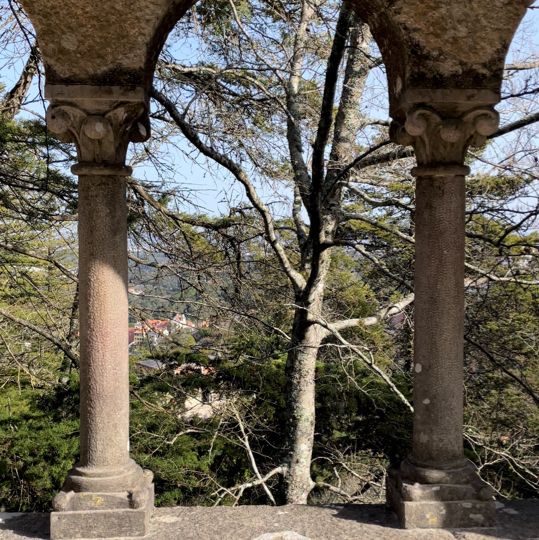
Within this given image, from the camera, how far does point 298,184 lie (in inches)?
279

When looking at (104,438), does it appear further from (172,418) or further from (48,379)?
(48,379)

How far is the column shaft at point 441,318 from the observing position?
3.29m

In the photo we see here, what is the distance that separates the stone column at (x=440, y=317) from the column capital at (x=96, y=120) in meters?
1.45

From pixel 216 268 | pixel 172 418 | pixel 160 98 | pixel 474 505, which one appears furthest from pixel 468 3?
pixel 172 418

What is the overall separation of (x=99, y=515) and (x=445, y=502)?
5.78 feet

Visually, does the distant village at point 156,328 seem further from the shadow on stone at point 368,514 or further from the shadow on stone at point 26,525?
the shadow on stone at point 368,514

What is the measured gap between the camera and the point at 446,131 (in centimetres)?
321

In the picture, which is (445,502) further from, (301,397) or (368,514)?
(301,397)

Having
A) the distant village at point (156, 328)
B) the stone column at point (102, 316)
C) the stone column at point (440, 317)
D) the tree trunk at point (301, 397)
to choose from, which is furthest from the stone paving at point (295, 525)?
the tree trunk at point (301, 397)

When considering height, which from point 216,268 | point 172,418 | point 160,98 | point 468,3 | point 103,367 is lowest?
point 172,418

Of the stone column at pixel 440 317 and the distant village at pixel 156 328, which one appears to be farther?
the distant village at pixel 156 328

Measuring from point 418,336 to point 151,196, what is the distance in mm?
4868

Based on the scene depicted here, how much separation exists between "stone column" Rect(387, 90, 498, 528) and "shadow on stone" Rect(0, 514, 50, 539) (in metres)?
1.89

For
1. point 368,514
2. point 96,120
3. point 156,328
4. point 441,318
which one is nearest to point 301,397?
point 156,328
